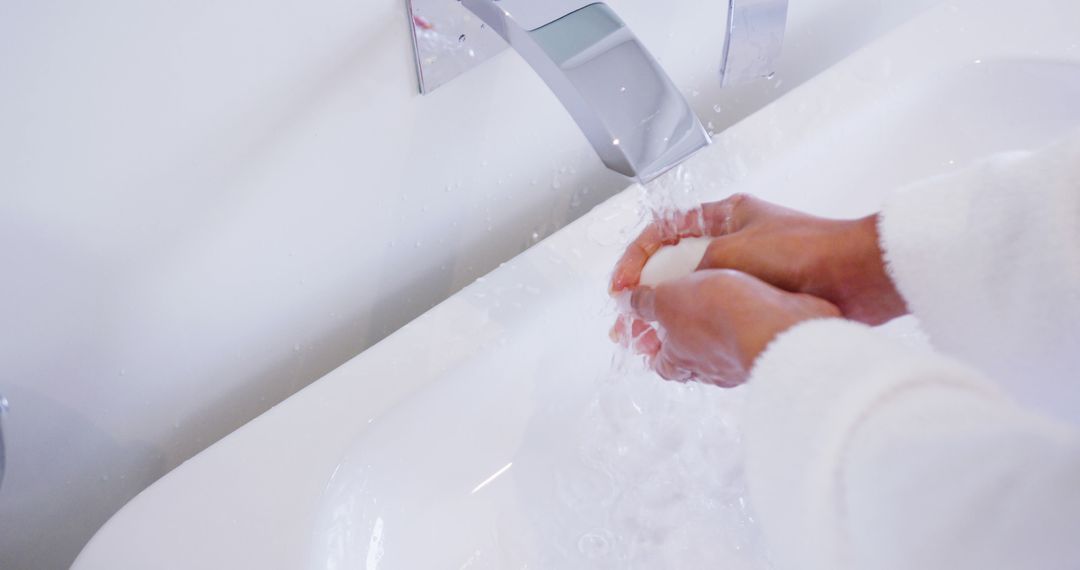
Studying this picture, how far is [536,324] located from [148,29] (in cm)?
31

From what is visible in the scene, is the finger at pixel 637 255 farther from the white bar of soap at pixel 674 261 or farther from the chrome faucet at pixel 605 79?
the chrome faucet at pixel 605 79

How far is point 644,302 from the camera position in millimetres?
598

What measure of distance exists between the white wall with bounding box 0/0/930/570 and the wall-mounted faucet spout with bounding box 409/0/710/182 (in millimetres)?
121

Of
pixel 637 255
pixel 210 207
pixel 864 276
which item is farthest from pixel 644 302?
pixel 210 207

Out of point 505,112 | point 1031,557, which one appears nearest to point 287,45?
point 505,112

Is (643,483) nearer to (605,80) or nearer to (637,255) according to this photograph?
(637,255)

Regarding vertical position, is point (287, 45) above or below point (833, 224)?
above

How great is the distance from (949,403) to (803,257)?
0.23 metres

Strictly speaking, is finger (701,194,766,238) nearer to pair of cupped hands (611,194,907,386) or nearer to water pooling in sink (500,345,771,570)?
pair of cupped hands (611,194,907,386)

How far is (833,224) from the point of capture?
2.02 feet

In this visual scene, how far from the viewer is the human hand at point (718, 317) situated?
0.50 m

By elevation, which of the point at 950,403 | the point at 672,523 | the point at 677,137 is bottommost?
the point at 672,523

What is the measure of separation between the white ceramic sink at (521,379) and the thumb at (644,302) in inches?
2.7

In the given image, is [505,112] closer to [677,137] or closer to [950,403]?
[677,137]
